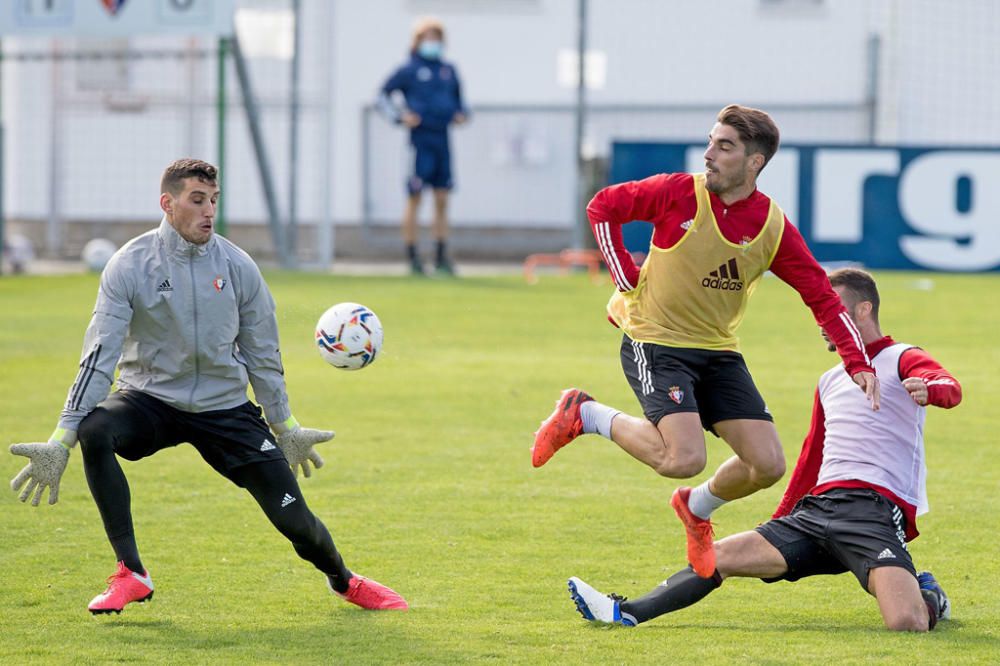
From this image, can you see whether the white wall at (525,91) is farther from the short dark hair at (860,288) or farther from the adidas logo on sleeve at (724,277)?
the short dark hair at (860,288)

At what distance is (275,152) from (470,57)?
4.21 m

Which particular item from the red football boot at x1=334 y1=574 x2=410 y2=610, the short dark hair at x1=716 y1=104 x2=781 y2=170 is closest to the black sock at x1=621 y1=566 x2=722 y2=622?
the red football boot at x1=334 y1=574 x2=410 y2=610

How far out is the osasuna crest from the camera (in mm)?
16828

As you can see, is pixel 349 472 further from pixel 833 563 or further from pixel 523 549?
pixel 833 563

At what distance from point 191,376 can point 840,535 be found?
2.37m

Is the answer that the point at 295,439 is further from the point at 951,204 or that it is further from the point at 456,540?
the point at 951,204

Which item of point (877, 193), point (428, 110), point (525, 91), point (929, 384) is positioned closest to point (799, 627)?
point (929, 384)

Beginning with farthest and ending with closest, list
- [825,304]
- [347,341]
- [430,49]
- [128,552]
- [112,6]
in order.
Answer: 1. [430,49]
2. [112,6]
3. [347,341]
4. [825,304]
5. [128,552]

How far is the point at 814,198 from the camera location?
61.2ft

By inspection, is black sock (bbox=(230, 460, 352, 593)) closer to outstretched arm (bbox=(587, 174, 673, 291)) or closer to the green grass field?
the green grass field

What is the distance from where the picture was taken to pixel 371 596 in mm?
5543

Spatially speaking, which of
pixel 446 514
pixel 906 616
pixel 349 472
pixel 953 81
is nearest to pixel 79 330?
pixel 349 472

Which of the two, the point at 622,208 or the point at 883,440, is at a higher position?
the point at 622,208

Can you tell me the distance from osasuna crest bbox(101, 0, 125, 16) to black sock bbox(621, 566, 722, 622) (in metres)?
13.1
